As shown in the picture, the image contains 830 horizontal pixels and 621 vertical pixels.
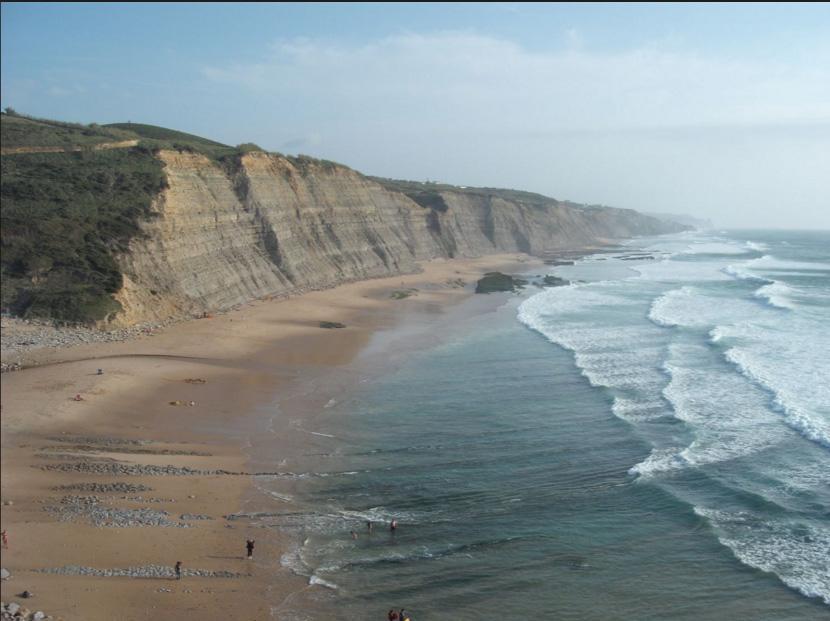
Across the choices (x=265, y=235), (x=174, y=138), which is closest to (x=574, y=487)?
(x=265, y=235)

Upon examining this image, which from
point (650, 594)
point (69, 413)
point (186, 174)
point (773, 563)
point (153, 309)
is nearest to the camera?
point (650, 594)

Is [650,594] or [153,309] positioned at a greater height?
[153,309]

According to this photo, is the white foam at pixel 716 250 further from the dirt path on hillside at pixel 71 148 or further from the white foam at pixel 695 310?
the dirt path on hillside at pixel 71 148

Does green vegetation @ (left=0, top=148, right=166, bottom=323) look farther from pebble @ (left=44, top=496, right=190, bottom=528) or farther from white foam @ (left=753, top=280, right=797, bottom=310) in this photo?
white foam @ (left=753, top=280, right=797, bottom=310)

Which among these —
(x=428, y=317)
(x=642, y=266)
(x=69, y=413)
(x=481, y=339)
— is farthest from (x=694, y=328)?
(x=642, y=266)

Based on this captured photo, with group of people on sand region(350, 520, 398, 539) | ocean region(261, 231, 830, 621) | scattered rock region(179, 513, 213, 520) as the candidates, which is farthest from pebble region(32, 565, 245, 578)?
group of people on sand region(350, 520, 398, 539)

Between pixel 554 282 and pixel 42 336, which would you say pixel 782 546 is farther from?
pixel 554 282

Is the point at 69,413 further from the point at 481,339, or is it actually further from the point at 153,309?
the point at 481,339
